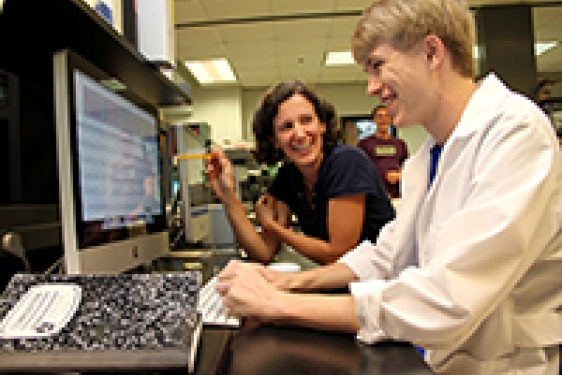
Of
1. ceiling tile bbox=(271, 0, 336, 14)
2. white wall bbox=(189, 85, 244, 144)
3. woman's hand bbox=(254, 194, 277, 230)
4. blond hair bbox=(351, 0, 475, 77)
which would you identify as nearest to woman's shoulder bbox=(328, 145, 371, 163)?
woman's hand bbox=(254, 194, 277, 230)

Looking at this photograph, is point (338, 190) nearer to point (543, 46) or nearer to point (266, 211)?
point (266, 211)

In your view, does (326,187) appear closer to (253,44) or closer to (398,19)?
(398,19)

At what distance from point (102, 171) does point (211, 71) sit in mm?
5266

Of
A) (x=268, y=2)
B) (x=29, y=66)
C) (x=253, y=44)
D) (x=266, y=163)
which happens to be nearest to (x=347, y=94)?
(x=253, y=44)

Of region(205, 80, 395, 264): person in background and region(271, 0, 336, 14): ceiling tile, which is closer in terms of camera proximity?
region(205, 80, 395, 264): person in background

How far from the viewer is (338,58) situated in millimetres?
5422

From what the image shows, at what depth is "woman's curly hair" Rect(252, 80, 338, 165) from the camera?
1461 millimetres

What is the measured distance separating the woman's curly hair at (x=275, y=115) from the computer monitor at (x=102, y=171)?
1.65 ft

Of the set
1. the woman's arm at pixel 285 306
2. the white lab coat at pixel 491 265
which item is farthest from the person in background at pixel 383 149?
the woman's arm at pixel 285 306

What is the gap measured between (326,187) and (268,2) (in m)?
2.93

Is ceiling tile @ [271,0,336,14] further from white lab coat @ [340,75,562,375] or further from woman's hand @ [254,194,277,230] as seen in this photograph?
white lab coat @ [340,75,562,375]

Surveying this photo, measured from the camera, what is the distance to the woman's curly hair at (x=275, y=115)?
1.46 meters

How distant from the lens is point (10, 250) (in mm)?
705

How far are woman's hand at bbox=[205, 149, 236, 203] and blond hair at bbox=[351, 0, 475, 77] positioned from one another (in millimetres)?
790
